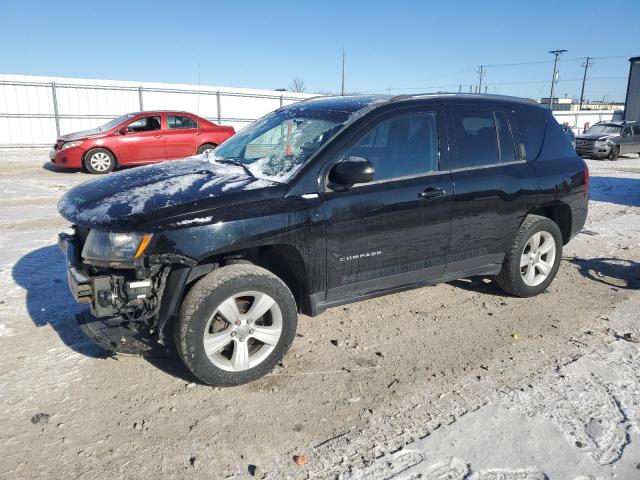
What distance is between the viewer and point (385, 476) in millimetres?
2439

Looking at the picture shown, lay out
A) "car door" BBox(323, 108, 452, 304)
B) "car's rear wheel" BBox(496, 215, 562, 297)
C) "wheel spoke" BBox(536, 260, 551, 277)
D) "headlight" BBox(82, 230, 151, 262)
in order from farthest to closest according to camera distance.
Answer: "wheel spoke" BBox(536, 260, 551, 277), "car's rear wheel" BBox(496, 215, 562, 297), "car door" BBox(323, 108, 452, 304), "headlight" BBox(82, 230, 151, 262)

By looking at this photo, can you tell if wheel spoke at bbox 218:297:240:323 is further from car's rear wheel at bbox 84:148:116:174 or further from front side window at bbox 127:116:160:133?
front side window at bbox 127:116:160:133

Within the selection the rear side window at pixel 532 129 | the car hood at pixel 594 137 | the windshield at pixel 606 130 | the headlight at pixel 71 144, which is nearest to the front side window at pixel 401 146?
the rear side window at pixel 532 129

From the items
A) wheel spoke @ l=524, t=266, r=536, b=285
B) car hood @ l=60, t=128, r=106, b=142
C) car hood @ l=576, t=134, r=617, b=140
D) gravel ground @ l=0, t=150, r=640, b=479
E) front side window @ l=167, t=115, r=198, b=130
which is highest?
front side window @ l=167, t=115, r=198, b=130

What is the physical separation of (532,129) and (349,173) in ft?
7.68

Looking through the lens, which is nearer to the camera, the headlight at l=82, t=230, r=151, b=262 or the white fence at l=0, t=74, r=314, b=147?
the headlight at l=82, t=230, r=151, b=262

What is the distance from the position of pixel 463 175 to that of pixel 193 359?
254 cm

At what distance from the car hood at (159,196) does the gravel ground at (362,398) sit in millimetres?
1109

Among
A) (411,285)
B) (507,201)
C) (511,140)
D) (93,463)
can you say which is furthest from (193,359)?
(511,140)

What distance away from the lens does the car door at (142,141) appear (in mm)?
12914

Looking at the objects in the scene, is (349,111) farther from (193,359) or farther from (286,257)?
(193,359)

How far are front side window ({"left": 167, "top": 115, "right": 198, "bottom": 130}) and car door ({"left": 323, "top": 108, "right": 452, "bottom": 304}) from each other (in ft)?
35.9

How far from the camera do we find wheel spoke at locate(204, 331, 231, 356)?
10.1 ft

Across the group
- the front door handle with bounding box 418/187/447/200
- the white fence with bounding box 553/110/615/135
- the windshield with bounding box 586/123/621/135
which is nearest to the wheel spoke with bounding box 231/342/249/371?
the front door handle with bounding box 418/187/447/200
